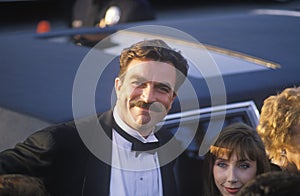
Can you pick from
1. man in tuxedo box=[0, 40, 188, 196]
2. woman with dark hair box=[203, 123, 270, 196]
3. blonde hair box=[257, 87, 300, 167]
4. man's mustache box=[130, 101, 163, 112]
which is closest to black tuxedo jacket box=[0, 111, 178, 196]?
man in tuxedo box=[0, 40, 188, 196]

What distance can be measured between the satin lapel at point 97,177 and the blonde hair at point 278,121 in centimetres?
63

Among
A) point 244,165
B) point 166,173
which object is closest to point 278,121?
point 244,165

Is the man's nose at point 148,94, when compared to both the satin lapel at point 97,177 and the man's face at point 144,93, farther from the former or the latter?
the satin lapel at point 97,177

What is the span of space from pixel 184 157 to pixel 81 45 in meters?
1.03

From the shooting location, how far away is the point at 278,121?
9.09ft

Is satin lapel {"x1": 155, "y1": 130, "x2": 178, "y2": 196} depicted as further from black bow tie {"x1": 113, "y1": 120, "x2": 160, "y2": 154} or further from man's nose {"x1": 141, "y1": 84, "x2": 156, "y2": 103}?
man's nose {"x1": 141, "y1": 84, "x2": 156, "y2": 103}

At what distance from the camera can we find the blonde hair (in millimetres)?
2764

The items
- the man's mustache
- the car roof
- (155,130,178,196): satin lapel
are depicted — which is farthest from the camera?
the car roof

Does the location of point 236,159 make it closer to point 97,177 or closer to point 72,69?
point 97,177

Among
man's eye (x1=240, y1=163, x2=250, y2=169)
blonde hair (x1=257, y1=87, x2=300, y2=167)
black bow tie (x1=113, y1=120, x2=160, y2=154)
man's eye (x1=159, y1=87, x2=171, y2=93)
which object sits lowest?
man's eye (x1=240, y1=163, x2=250, y2=169)

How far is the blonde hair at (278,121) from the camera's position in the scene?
2764mm

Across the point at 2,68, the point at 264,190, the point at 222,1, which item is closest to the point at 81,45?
the point at 2,68

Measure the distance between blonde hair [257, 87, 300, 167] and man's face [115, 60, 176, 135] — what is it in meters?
0.51

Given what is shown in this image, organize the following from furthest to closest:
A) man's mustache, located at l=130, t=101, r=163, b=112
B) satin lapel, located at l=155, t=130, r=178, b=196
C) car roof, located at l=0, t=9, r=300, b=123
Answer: car roof, located at l=0, t=9, r=300, b=123
satin lapel, located at l=155, t=130, r=178, b=196
man's mustache, located at l=130, t=101, r=163, b=112
